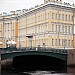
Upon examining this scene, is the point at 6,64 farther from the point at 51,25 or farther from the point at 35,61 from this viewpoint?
the point at 51,25

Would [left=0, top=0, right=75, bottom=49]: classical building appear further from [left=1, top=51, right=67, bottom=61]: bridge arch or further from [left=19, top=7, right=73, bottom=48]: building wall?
[left=1, top=51, right=67, bottom=61]: bridge arch

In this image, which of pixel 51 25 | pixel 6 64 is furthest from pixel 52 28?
pixel 6 64

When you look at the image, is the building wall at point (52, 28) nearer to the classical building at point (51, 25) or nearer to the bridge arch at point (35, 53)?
the classical building at point (51, 25)

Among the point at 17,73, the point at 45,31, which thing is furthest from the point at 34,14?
the point at 17,73

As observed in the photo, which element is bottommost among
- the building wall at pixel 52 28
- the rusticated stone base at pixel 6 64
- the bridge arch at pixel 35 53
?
the rusticated stone base at pixel 6 64

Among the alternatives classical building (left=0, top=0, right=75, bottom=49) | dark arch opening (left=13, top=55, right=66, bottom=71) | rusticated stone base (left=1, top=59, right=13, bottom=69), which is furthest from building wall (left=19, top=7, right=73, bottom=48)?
rusticated stone base (left=1, top=59, right=13, bottom=69)

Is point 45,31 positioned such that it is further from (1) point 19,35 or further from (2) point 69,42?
(1) point 19,35

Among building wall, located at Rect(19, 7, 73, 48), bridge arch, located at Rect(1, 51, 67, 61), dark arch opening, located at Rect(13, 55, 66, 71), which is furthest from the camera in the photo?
building wall, located at Rect(19, 7, 73, 48)

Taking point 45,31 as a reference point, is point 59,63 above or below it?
below

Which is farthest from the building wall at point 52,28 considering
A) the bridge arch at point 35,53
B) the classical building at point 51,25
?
the bridge arch at point 35,53

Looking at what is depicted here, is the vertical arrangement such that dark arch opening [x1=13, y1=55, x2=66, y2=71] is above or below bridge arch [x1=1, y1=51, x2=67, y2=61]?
below

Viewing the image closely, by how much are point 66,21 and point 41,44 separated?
8453 mm

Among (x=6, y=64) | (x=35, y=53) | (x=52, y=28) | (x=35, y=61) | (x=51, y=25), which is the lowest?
(x=6, y=64)

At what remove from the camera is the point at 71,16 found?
80.3m
